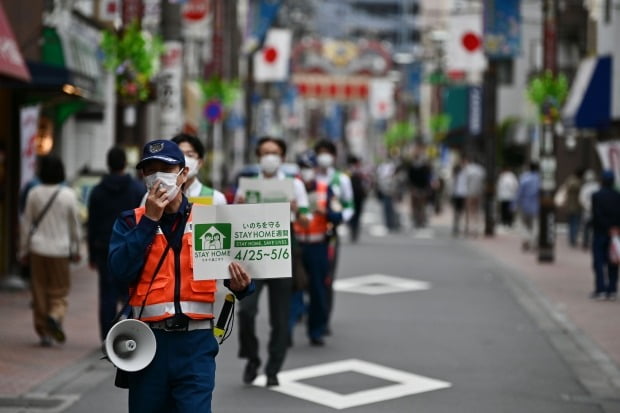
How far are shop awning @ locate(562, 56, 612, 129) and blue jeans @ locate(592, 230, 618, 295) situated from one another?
1142cm

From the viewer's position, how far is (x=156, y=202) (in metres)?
5.86

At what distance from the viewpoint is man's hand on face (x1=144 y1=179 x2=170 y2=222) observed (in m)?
5.86

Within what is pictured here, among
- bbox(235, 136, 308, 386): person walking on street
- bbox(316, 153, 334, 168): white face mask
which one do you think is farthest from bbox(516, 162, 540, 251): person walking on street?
bbox(235, 136, 308, 386): person walking on street

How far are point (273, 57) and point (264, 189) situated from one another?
40.0 metres

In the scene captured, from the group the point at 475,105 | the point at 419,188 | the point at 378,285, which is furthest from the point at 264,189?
the point at 475,105

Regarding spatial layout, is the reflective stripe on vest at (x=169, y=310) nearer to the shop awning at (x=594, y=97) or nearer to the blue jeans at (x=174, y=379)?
the blue jeans at (x=174, y=379)

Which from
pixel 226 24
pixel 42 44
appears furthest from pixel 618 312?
pixel 226 24

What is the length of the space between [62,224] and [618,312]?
7.39 m

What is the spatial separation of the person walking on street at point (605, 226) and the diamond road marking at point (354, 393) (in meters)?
6.36

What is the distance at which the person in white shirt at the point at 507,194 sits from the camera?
36094 mm

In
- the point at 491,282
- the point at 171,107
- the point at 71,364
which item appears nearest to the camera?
the point at 71,364

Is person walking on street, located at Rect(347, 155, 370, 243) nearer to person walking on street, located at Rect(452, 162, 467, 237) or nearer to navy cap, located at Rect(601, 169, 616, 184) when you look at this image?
person walking on street, located at Rect(452, 162, 467, 237)

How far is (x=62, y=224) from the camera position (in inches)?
500

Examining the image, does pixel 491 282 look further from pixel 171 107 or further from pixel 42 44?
pixel 42 44
